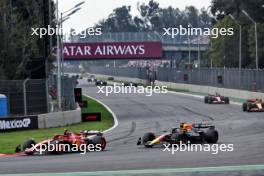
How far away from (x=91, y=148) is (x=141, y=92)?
59.4 m

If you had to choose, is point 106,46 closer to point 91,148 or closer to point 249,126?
point 249,126

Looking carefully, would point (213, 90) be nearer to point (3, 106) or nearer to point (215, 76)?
point (215, 76)

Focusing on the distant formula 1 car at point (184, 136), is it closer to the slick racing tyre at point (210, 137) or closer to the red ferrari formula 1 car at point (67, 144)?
the slick racing tyre at point (210, 137)

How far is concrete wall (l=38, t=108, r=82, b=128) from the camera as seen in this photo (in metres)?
36.2

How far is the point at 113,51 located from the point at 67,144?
2975 inches

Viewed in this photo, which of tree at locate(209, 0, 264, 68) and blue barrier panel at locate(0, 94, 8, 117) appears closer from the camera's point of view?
blue barrier panel at locate(0, 94, 8, 117)

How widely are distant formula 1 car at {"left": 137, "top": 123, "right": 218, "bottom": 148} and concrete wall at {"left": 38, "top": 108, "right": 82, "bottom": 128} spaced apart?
39.3 ft

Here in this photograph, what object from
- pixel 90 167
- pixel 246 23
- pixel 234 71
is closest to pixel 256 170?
pixel 90 167

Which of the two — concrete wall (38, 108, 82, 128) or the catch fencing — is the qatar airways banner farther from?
concrete wall (38, 108, 82, 128)

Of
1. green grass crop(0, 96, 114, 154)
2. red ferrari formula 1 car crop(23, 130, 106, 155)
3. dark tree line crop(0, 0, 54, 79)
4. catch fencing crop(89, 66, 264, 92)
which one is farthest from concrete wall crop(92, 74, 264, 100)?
red ferrari formula 1 car crop(23, 130, 106, 155)

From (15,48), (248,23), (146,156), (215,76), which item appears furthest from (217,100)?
(248,23)

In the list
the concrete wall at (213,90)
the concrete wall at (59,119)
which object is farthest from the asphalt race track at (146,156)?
the concrete wall at (213,90)

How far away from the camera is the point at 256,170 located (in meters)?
15.9

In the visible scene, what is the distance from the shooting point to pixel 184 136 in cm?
2428
